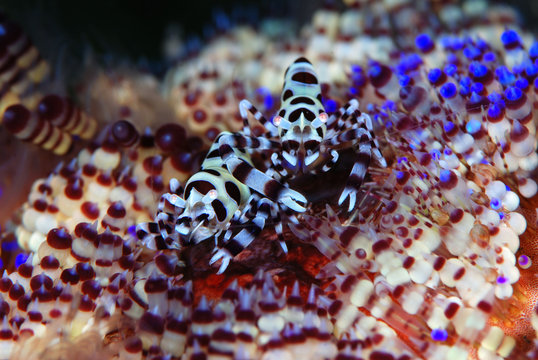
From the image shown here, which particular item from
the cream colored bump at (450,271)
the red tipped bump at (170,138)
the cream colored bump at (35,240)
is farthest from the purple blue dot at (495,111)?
the cream colored bump at (35,240)

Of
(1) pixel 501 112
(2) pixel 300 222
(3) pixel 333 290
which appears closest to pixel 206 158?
(2) pixel 300 222

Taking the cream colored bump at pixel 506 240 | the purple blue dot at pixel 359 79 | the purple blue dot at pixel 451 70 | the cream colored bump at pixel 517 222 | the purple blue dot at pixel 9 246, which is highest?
the purple blue dot at pixel 451 70

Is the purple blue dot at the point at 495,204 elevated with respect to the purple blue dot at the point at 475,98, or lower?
lower

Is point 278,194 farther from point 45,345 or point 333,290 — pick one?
point 45,345

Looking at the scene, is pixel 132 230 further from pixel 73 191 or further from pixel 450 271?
A: pixel 450 271

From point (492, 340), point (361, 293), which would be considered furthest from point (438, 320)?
point (361, 293)

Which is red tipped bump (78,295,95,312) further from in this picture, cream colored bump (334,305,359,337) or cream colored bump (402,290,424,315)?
cream colored bump (402,290,424,315)

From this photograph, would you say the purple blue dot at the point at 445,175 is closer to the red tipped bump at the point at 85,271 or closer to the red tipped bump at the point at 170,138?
the red tipped bump at the point at 170,138

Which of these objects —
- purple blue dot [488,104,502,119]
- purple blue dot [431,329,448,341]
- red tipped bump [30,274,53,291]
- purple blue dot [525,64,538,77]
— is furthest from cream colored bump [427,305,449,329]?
red tipped bump [30,274,53,291]
